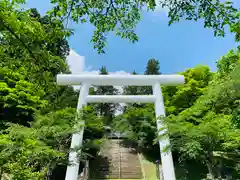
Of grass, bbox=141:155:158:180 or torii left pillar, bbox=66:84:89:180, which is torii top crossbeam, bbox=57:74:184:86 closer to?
torii left pillar, bbox=66:84:89:180

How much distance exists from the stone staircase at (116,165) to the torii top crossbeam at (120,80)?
4.67 metres

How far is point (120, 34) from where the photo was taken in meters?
2.46

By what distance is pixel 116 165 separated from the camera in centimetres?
1622

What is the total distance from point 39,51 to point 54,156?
4.04 meters

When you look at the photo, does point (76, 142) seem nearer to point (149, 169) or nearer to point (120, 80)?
point (120, 80)

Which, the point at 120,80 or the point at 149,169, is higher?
the point at 120,80

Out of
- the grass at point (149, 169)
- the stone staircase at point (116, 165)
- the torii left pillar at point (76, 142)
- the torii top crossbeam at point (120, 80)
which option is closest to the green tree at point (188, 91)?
the grass at point (149, 169)

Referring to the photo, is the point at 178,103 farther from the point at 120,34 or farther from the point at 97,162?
the point at 120,34

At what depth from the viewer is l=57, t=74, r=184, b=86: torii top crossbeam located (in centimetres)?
949

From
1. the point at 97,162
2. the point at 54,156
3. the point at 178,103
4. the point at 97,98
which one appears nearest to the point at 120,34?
the point at 54,156

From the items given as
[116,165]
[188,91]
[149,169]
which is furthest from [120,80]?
[188,91]

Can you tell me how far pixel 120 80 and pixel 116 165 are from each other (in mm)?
8395

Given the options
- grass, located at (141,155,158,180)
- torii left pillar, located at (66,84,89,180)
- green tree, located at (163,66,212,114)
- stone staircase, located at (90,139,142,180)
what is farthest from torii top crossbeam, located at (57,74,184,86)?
green tree, located at (163,66,212,114)

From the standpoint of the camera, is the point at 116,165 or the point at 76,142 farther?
the point at 116,165
